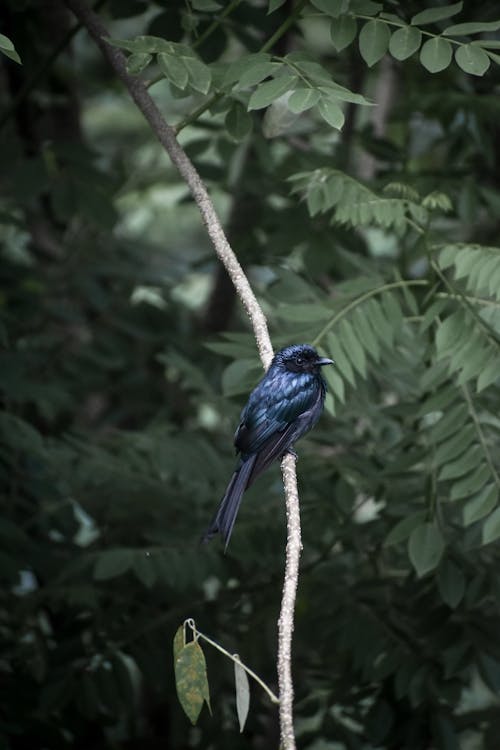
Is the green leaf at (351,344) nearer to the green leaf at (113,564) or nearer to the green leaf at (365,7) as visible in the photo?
the green leaf at (365,7)

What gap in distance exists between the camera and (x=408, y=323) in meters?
4.41

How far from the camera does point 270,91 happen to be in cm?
316

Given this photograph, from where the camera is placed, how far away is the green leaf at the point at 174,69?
320 cm

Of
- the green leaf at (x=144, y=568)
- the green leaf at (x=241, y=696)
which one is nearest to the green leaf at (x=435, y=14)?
the green leaf at (x=241, y=696)

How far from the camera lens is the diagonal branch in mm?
2152

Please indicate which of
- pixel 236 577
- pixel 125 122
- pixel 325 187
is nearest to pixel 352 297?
pixel 325 187

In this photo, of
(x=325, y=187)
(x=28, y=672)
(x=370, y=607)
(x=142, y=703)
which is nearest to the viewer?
(x=325, y=187)

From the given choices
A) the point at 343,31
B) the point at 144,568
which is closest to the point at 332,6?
the point at 343,31

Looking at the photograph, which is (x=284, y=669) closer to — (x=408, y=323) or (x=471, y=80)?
A: (x=408, y=323)

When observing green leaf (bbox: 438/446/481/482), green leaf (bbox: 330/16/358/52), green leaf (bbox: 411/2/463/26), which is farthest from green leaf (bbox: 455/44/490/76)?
green leaf (bbox: 438/446/481/482)

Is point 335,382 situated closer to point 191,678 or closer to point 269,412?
point 269,412

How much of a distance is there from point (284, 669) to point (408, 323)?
97.9 inches

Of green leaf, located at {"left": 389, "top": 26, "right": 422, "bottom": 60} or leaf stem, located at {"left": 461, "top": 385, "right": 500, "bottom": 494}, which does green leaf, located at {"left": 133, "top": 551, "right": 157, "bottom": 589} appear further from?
green leaf, located at {"left": 389, "top": 26, "right": 422, "bottom": 60}

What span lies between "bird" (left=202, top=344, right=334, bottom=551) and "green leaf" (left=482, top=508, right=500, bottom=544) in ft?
2.42
